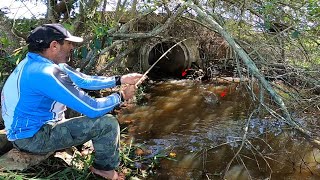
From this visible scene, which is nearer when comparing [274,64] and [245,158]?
[274,64]

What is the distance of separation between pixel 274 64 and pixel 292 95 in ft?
1.75

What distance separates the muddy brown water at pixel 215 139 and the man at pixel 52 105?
1129mm

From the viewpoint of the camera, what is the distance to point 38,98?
286cm

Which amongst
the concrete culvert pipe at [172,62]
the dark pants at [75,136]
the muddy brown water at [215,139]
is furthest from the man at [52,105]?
the concrete culvert pipe at [172,62]

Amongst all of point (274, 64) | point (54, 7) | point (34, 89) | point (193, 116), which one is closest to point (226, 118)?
point (193, 116)

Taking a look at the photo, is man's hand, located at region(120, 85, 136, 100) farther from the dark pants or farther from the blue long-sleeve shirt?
the dark pants

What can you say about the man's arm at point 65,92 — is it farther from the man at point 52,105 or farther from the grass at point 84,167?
the grass at point 84,167

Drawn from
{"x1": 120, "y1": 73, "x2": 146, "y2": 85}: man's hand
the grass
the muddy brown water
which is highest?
{"x1": 120, "y1": 73, "x2": 146, "y2": 85}: man's hand

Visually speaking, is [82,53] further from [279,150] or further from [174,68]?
[174,68]

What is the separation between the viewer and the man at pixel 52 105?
2.72 meters

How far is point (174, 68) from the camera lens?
41.0ft

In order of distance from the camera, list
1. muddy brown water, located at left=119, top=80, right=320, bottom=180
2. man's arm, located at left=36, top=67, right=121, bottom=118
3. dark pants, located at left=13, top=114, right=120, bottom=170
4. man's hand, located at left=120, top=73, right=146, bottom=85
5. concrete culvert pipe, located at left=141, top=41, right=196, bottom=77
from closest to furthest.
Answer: man's arm, located at left=36, top=67, right=121, bottom=118 → dark pants, located at left=13, top=114, right=120, bottom=170 → man's hand, located at left=120, top=73, right=146, bottom=85 → muddy brown water, located at left=119, top=80, right=320, bottom=180 → concrete culvert pipe, located at left=141, top=41, right=196, bottom=77

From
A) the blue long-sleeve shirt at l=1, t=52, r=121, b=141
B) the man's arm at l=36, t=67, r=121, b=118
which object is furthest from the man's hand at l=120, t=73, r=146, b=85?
the man's arm at l=36, t=67, r=121, b=118

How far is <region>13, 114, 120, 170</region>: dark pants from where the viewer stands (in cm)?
301
